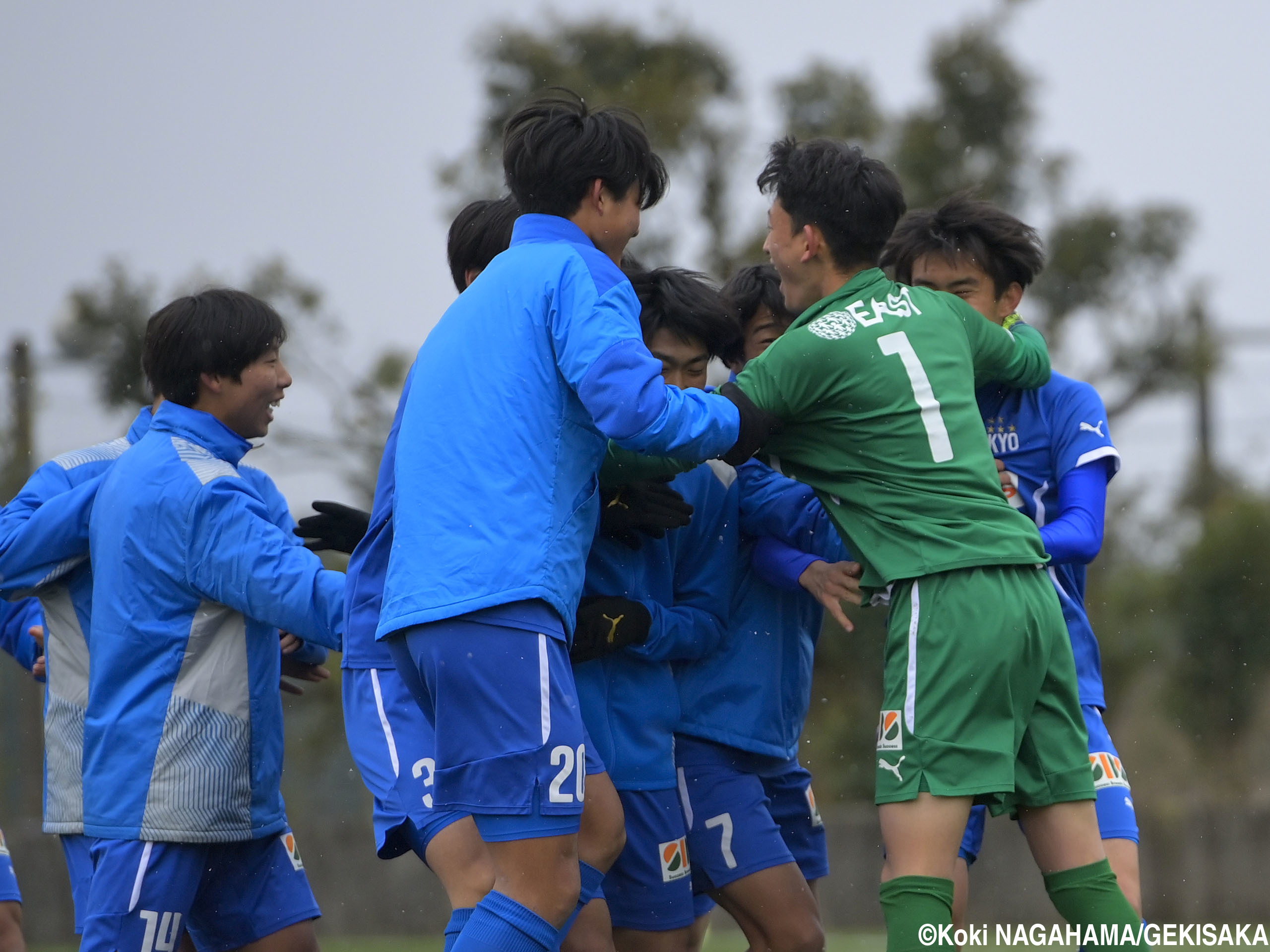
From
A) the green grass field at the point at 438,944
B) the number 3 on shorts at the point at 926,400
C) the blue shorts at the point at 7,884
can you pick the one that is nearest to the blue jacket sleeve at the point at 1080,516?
the number 3 on shorts at the point at 926,400

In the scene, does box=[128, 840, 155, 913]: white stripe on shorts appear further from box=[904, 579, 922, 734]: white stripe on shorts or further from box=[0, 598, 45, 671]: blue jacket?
box=[904, 579, 922, 734]: white stripe on shorts

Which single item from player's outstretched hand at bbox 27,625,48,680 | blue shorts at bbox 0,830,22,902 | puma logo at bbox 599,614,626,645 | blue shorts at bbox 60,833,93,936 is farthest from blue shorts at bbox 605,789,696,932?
blue shorts at bbox 0,830,22,902

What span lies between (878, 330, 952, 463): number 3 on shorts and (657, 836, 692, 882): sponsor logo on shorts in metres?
1.12

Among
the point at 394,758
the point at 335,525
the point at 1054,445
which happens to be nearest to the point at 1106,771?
the point at 1054,445

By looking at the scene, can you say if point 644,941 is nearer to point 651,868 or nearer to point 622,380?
point 651,868

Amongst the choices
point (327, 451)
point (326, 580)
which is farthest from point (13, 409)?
point (326, 580)

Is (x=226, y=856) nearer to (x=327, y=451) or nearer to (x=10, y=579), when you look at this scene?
(x=10, y=579)

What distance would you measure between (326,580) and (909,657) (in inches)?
55.2

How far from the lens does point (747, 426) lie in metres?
3.09

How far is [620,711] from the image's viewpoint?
3465 mm

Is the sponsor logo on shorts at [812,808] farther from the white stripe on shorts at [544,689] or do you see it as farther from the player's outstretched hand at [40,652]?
the player's outstretched hand at [40,652]

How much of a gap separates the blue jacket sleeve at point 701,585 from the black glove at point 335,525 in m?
Result: 0.77

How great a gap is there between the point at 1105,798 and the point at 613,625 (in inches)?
59.0

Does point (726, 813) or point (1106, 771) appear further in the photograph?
point (1106, 771)
